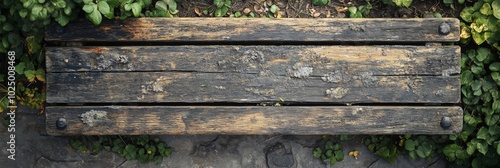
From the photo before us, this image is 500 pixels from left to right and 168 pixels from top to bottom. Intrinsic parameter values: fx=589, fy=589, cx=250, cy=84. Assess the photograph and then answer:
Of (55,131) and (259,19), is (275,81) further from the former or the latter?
(55,131)

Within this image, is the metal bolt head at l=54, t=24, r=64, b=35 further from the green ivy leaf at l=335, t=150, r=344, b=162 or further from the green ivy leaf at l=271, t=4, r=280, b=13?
the green ivy leaf at l=335, t=150, r=344, b=162

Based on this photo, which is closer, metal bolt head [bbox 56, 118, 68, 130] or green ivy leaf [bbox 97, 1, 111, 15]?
green ivy leaf [bbox 97, 1, 111, 15]

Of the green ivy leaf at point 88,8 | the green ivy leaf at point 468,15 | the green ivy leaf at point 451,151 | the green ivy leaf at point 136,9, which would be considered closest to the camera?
the green ivy leaf at point 88,8

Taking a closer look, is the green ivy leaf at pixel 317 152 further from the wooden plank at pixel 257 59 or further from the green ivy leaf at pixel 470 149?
the green ivy leaf at pixel 470 149

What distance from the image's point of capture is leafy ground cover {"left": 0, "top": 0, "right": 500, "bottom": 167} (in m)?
2.92

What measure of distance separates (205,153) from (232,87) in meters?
0.56

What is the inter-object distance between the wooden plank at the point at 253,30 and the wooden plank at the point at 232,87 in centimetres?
18

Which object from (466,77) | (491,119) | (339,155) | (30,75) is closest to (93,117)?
(30,75)

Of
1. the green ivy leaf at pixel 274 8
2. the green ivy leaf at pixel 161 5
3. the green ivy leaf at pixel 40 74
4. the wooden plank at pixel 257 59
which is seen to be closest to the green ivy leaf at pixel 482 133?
the wooden plank at pixel 257 59

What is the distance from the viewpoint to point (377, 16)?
10.1 ft

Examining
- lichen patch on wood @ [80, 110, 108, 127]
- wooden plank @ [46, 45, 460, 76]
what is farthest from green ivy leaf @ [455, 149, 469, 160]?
lichen patch on wood @ [80, 110, 108, 127]

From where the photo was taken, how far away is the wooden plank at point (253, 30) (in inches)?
112

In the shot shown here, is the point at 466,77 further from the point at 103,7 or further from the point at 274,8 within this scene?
the point at 103,7

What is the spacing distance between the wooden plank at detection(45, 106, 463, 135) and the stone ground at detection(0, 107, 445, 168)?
1.15 feet
